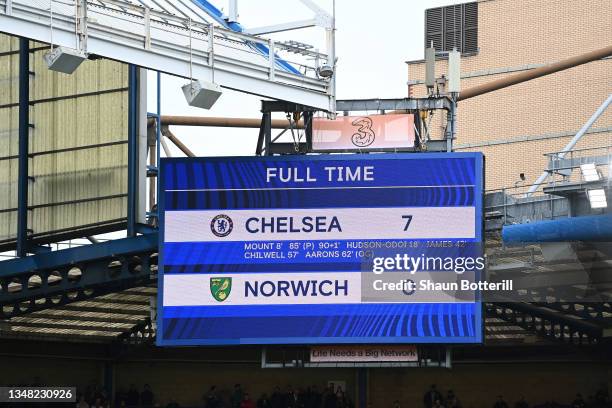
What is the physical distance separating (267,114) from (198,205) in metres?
2.80

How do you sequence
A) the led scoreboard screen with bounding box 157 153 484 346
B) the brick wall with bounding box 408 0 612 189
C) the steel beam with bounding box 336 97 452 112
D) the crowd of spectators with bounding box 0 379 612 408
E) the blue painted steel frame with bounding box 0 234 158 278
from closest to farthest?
1. the led scoreboard screen with bounding box 157 153 484 346
2. the steel beam with bounding box 336 97 452 112
3. the blue painted steel frame with bounding box 0 234 158 278
4. the crowd of spectators with bounding box 0 379 612 408
5. the brick wall with bounding box 408 0 612 189

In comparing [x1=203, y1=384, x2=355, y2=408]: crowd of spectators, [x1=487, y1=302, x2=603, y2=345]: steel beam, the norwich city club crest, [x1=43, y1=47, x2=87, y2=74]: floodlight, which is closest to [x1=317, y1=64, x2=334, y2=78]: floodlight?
the norwich city club crest

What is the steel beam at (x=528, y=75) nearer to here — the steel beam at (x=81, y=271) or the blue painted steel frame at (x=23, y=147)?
the steel beam at (x=81, y=271)

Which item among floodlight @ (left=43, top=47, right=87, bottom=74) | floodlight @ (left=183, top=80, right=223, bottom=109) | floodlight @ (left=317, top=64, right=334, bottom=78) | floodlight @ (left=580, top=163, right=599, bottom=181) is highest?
floodlight @ (left=317, top=64, right=334, bottom=78)

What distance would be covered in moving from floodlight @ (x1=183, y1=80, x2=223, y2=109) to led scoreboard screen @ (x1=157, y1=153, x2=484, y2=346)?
56.0 inches

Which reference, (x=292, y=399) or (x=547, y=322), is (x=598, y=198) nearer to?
(x=547, y=322)

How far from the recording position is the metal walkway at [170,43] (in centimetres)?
2483

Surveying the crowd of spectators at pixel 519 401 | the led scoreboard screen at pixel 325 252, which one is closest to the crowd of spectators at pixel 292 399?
the crowd of spectators at pixel 519 401

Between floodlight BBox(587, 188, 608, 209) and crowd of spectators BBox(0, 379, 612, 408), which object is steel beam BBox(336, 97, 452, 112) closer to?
floodlight BBox(587, 188, 608, 209)

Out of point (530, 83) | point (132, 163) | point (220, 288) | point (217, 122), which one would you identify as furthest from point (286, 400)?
point (530, 83)

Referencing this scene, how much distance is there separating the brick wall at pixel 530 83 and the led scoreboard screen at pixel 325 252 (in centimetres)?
1332

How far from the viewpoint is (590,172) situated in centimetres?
2839

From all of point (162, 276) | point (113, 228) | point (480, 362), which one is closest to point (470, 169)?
point (162, 276)

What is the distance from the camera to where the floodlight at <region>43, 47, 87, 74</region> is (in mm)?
24297
